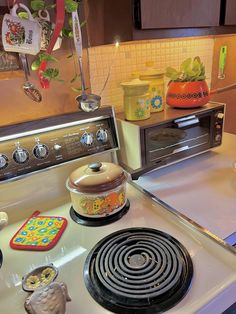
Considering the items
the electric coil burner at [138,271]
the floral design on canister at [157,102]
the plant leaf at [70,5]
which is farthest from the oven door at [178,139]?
the plant leaf at [70,5]

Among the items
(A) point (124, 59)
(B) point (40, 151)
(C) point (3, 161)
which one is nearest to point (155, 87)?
(A) point (124, 59)

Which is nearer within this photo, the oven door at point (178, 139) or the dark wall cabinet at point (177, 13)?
the dark wall cabinet at point (177, 13)

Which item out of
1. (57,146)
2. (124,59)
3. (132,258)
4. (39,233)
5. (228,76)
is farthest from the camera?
(228,76)

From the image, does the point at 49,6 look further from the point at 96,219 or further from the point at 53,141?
the point at 96,219

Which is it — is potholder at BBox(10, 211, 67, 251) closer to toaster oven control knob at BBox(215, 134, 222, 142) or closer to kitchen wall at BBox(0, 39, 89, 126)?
kitchen wall at BBox(0, 39, 89, 126)

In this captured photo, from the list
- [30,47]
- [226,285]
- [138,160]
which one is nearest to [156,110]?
[138,160]

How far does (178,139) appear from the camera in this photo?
3.22 ft

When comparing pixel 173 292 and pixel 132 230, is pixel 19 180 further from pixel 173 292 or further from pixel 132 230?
pixel 173 292

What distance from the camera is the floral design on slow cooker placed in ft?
2.39

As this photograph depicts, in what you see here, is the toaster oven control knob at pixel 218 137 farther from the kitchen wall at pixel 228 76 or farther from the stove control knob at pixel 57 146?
the stove control knob at pixel 57 146

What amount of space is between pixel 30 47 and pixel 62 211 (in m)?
0.50

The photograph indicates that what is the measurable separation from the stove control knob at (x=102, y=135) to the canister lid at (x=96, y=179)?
0.13 metres

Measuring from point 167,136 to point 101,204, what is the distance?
379mm

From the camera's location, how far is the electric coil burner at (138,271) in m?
0.49
